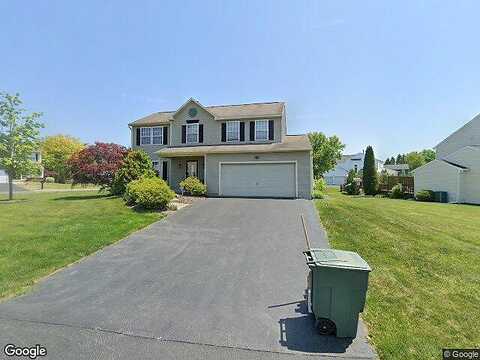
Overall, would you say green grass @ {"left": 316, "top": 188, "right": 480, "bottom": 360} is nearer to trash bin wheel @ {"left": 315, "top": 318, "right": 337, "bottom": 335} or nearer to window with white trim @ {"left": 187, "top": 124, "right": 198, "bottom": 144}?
trash bin wheel @ {"left": 315, "top": 318, "right": 337, "bottom": 335}

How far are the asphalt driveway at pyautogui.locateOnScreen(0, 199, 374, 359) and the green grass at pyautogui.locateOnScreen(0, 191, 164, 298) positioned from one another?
1.78 feet

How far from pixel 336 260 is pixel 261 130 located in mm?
17521

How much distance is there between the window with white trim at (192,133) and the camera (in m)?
22.5

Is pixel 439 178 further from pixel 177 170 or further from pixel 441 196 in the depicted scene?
pixel 177 170

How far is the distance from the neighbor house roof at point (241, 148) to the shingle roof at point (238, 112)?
228 centimetres

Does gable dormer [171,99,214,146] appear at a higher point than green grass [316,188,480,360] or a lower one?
higher

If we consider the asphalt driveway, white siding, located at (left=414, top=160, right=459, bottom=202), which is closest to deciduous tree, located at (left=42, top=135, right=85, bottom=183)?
the asphalt driveway

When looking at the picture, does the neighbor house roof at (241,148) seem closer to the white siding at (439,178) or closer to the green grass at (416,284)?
the green grass at (416,284)

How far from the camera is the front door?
2223cm

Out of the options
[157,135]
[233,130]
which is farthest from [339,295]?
[157,135]

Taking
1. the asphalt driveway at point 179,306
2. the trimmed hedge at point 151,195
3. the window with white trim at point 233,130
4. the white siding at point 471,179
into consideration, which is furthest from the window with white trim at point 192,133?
the white siding at point 471,179

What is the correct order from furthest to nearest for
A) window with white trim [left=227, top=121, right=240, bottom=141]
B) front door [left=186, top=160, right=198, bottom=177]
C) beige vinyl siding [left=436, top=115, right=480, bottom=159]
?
beige vinyl siding [left=436, top=115, right=480, bottom=159] < front door [left=186, top=160, right=198, bottom=177] < window with white trim [left=227, top=121, right=240, bottom=141]

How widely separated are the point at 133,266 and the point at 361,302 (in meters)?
5.52

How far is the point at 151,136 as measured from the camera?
77.7ft
